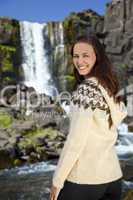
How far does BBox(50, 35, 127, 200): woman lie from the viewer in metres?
3.08

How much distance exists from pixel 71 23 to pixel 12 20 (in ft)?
20.9

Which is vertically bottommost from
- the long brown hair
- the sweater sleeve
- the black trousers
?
the black trousers

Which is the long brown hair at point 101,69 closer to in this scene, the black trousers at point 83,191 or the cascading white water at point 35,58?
the black trousers at point 83,191

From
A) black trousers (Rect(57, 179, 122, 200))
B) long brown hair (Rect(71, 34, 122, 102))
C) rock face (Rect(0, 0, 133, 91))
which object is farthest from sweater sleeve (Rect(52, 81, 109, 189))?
rock face (Rect(0, 0, 133, 91))

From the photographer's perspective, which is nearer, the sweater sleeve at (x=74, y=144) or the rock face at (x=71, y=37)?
the sweater sleeve at (x=74, y=144)

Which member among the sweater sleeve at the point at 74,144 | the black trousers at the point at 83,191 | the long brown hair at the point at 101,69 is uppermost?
the long brown hair at the point at 101,69

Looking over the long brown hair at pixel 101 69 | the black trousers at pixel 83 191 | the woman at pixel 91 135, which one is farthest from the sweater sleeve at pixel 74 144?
the long brown hair at pixel 101 69

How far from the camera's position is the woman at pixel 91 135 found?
3.08m

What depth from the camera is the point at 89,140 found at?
312 cm

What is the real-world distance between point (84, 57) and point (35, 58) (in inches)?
1602

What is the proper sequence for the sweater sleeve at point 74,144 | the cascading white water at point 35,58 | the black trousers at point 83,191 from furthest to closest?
1. the cascading white water at point 35,58
2. the black trousers at point 83,191
3. the sweater sleeve at point 74,144

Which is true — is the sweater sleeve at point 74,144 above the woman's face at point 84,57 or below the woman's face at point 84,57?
below

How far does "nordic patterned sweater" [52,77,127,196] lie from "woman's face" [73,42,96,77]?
12 centimetres

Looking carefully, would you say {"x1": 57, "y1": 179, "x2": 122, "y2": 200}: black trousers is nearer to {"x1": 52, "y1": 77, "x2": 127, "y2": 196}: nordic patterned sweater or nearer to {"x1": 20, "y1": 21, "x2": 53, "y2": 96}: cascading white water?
{"x1": 52, "y1": 77, "x2": 127, "y2": 196}: nordic patterned sweater
